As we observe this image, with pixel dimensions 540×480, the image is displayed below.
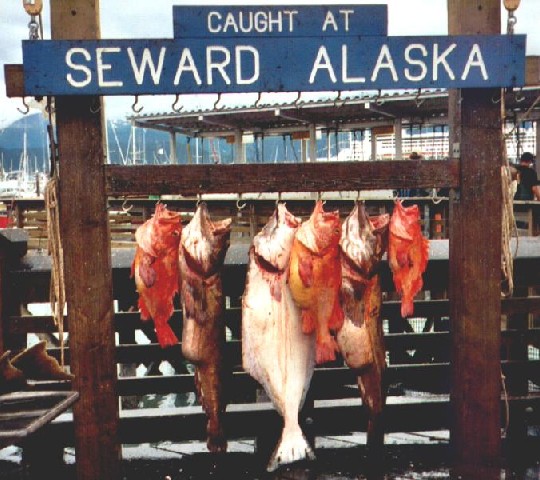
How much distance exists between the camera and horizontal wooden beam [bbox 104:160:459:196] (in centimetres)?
303

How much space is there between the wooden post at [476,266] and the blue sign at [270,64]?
0.14 meters

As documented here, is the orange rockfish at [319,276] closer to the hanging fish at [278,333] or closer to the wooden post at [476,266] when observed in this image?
the hanging fish at [278,333]

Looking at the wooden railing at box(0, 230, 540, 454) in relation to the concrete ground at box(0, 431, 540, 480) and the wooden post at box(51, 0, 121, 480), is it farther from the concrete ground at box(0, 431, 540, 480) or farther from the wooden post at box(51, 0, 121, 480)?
the wooden post at box(51, 0, 121, 480)

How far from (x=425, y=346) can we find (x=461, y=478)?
1168 millimetres

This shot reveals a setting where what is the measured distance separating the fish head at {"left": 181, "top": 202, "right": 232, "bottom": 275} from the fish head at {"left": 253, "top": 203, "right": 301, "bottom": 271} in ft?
0.56

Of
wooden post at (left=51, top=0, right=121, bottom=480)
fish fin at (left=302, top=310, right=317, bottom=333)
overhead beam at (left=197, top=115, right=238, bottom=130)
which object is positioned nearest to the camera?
wooden post at (left=51, top=0, right=121, bottom=480)

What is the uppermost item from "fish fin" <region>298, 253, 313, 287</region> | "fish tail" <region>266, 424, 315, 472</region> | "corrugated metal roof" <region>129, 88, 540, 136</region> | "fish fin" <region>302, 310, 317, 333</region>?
"corrugated metal roof" <region>129, 88, 540, 136</region>

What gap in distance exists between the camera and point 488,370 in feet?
10.4

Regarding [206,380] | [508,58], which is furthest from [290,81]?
[206,380]

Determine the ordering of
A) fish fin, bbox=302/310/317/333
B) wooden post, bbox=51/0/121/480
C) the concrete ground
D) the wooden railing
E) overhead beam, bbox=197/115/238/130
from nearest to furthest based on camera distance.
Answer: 1. wooden post, bbox=51/0/121/480
2. fish fin, bbox=302/310/317/333
3. the concrete ground
4. the wooden railing
5. overhead beam, bbox=197/115/238/130

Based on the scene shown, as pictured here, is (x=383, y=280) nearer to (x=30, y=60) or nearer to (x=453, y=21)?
(x=453, y=21)

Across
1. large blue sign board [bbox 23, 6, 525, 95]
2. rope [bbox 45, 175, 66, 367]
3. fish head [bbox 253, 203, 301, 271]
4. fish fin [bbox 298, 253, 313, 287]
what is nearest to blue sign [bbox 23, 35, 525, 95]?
large blue sign board [bbox 23, 6, 525, 95]

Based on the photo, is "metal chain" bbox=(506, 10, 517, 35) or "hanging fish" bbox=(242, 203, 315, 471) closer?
"metal chain" bbox=(506, 10, 517, 35)

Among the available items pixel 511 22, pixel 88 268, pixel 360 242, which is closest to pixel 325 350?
pixel 360 242
